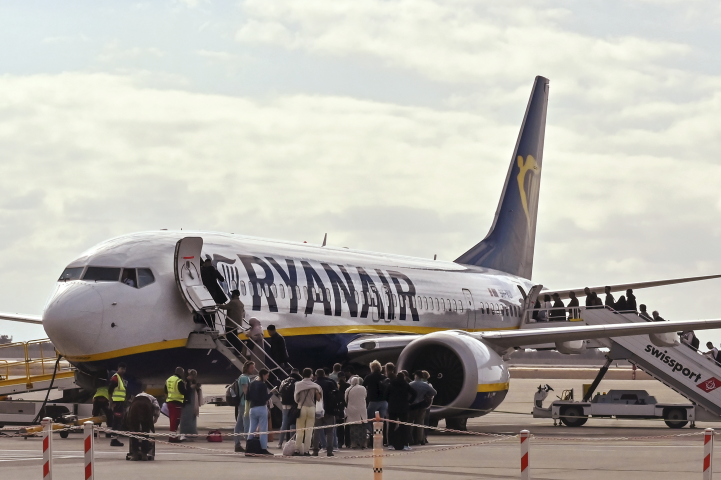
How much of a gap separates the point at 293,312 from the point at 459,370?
312 cm

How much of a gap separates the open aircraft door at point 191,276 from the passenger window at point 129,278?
0.65 meters

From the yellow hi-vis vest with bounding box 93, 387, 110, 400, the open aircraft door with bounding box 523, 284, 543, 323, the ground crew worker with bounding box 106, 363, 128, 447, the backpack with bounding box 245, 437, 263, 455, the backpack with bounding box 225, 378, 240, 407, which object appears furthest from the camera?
the open aircraft door with bounding box 523, 284, 543, 323

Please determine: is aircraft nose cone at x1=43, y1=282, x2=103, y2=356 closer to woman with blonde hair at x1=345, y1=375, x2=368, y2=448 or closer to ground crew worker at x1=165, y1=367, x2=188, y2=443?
ground crew worker at x1=165, y1=367, x2=188, y2=443

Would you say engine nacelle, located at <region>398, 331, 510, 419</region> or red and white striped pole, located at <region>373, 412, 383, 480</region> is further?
engine nacelle, located at <region>398, 331, 510, 419</region>

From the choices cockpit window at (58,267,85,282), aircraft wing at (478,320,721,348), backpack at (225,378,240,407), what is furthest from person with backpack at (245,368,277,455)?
aircraft wing at (478,320,721,348)

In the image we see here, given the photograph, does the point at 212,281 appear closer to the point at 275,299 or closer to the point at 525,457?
the point at 275,299

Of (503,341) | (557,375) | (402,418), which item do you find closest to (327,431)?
(402,418)

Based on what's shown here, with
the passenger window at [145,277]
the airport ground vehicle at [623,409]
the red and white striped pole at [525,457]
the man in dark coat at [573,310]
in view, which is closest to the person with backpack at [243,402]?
the passenger window at [145,277]

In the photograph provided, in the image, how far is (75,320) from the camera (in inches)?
698

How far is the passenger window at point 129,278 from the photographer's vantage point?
18.6 metres

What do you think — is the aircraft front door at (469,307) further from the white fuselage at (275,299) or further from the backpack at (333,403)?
the backpack at (333,403)

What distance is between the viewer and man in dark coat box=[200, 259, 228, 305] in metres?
19.5

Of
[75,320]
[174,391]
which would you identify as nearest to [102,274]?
[75,320]

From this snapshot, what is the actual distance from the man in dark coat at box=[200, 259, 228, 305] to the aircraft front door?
969 cm
